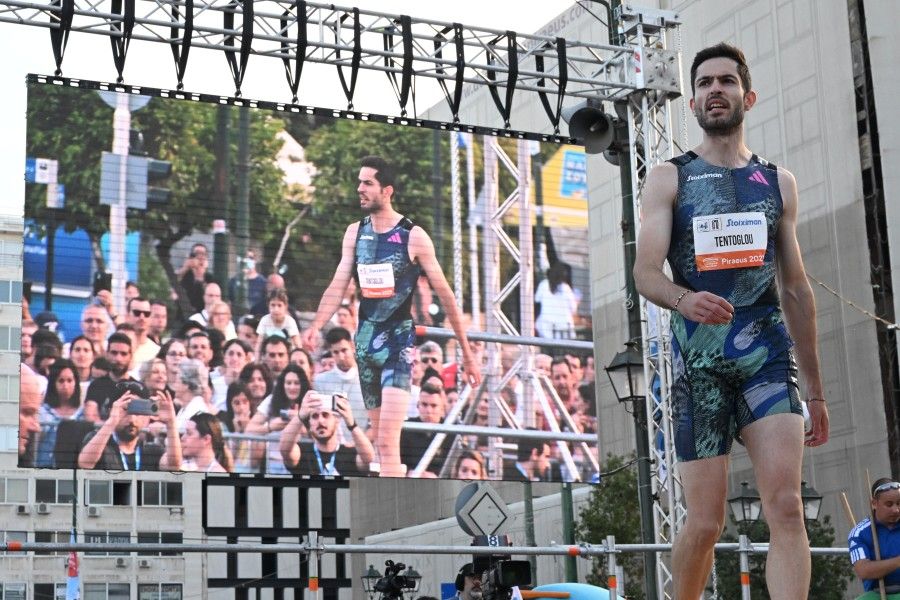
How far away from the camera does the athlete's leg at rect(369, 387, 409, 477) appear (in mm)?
19297

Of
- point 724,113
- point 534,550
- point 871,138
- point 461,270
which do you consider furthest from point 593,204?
point 724,113

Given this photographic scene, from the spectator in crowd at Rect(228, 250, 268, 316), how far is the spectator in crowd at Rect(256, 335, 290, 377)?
0.43 m

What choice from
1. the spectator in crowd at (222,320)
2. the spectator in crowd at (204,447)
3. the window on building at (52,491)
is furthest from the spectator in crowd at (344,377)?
the window on building at (52,491)

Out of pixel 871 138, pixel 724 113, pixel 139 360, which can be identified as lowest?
pixel 724 113

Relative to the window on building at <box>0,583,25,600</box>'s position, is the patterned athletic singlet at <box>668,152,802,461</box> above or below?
above

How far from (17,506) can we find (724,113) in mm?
63334

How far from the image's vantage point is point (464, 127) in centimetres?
1922

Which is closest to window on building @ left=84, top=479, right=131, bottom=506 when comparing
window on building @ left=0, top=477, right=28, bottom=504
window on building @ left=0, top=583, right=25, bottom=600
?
window on building @ left=0, top=477, right=28, bottom=504

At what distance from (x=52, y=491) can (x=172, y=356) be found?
48519 millimetres

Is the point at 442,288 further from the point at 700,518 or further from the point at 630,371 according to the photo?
the point at 700,518

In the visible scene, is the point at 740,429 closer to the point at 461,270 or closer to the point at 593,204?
the point at 461,270

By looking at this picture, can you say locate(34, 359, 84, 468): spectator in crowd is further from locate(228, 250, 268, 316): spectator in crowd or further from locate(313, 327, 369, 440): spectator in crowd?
locate(313, 327, 369, 440): spectator in crowd

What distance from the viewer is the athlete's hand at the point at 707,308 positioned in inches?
148

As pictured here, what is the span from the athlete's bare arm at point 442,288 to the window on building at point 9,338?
165 feet
